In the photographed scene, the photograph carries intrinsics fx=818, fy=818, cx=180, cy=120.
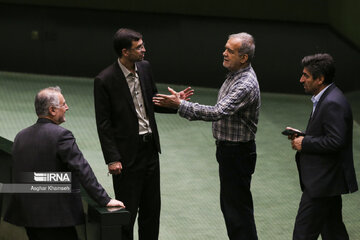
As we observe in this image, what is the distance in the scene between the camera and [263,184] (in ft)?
22.0

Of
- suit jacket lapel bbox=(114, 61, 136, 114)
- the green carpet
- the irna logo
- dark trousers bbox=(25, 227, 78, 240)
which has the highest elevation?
suit jacket lapel bbox=(114, 61, 136, 114)

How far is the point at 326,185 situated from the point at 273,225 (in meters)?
1.52

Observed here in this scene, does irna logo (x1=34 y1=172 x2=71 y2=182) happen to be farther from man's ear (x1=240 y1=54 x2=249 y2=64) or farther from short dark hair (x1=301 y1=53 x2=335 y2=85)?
short dark hair (x1=301 y1=53 x2=335 y2=85)

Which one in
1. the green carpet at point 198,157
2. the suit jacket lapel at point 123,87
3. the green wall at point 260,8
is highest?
the suit jacket lapel at point 123,87

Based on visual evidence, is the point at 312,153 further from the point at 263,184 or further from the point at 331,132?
the point at 263,184

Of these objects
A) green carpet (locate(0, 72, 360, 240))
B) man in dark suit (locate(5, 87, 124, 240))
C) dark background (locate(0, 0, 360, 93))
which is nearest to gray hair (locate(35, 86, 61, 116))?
man in dark suit (locate(5, 87, 124, 240))

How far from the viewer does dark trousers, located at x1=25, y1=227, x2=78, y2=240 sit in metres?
4.07

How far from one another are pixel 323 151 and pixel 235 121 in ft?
1.99

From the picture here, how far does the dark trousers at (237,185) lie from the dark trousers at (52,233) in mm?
1034

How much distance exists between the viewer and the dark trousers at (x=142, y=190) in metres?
4.69

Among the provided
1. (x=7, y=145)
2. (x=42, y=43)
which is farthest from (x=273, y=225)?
(x=42, y=43)

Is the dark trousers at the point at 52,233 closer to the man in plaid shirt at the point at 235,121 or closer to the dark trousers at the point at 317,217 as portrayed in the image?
the man in plaid shirt at the point at 235,121

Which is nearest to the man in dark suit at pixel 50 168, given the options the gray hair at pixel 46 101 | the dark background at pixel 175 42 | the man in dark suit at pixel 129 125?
the gray hair at pixel 46 101

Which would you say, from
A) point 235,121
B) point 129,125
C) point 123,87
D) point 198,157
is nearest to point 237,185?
point 235,121
